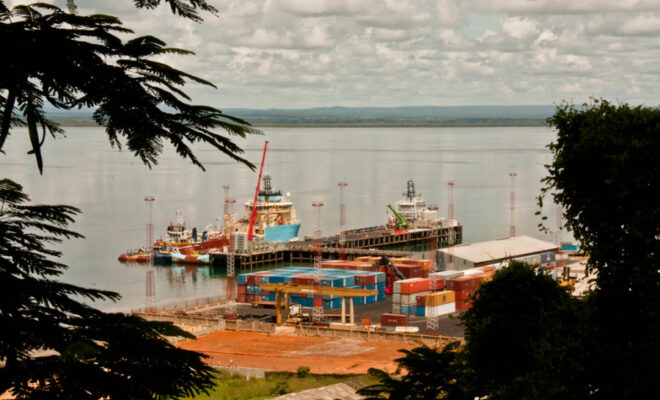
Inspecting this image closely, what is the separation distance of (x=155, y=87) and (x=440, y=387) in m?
6.42

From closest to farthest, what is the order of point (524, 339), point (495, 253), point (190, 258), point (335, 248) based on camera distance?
point (524, 339) < point (495, 253) < point (190, 258) < point (335, 248)

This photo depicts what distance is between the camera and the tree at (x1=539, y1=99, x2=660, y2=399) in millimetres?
6824

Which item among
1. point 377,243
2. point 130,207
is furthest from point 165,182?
point 377,243

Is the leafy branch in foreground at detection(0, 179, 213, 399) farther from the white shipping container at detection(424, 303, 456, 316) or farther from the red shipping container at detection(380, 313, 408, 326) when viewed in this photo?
the white shipping container at detection(424, 303, 456, 316)

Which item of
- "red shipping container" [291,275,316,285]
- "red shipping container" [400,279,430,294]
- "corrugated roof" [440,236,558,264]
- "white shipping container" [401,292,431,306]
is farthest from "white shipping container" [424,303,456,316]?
"corrugated roof" [440,236,558,264]

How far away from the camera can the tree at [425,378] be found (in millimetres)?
7789

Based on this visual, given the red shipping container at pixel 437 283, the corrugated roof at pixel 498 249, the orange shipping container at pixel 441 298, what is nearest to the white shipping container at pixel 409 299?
the orange shipping container at pixel 441 298

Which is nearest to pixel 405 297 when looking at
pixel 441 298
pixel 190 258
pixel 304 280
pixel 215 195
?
pixel 441 298

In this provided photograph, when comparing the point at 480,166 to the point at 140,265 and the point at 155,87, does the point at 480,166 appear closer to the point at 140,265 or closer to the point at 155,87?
the point at 140,265

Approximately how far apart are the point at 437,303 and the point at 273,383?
11.8m

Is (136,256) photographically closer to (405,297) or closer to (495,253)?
(495,253)

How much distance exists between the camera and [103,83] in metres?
2.56

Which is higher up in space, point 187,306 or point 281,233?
point 281,233

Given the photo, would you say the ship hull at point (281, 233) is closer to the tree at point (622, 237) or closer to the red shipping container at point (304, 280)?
the red shipping container at point (304, 280)
